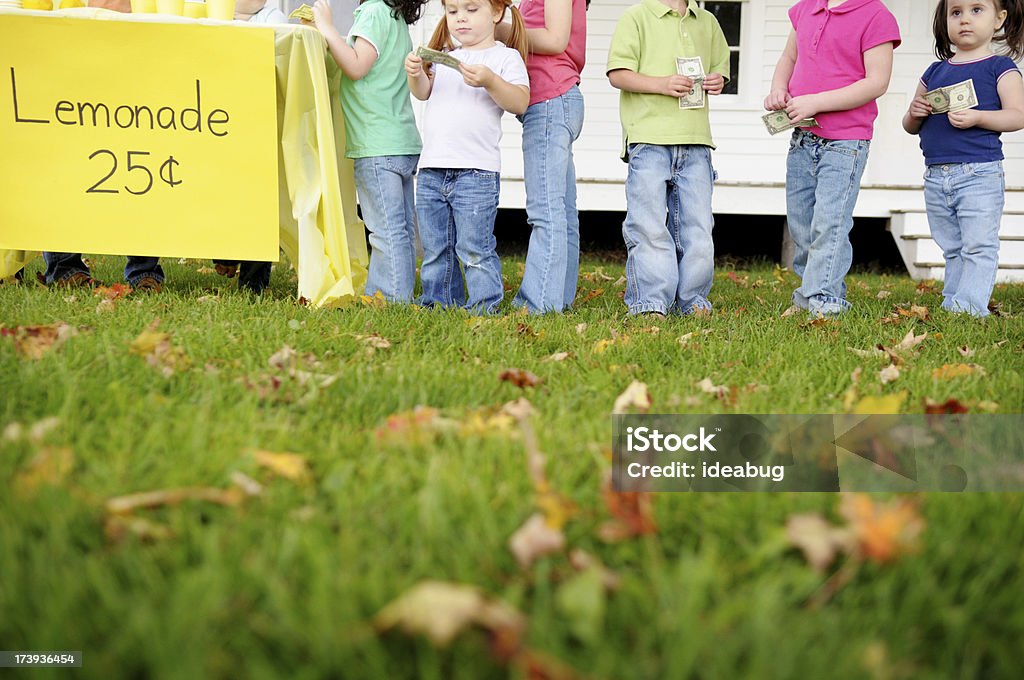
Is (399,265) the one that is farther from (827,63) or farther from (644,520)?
(644,520)

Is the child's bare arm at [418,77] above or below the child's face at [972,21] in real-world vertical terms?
below

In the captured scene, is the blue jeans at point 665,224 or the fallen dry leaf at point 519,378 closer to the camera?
the fallen dry leaf at point 519,378

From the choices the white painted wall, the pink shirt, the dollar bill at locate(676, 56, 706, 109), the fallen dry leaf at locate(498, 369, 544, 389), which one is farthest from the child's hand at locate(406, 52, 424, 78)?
the white painted wall

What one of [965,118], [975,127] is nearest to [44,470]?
[965,118]

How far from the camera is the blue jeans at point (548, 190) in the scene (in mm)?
3555

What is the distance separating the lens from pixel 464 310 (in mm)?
3268

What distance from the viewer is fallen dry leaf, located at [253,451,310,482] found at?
56.2 inches

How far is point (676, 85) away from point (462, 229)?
1029 mm

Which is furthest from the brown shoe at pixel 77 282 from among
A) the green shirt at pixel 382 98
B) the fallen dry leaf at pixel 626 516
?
the fallen dry leaf at pixel 626 516

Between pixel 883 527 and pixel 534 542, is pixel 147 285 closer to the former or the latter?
pixel 534 542

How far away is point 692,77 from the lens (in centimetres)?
347

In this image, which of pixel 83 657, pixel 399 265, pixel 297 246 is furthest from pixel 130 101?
pixel 83 657

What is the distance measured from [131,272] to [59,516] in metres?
2.94

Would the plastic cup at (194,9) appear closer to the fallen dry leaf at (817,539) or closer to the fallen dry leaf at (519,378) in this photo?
the fallen dry leaf at (519,378)
